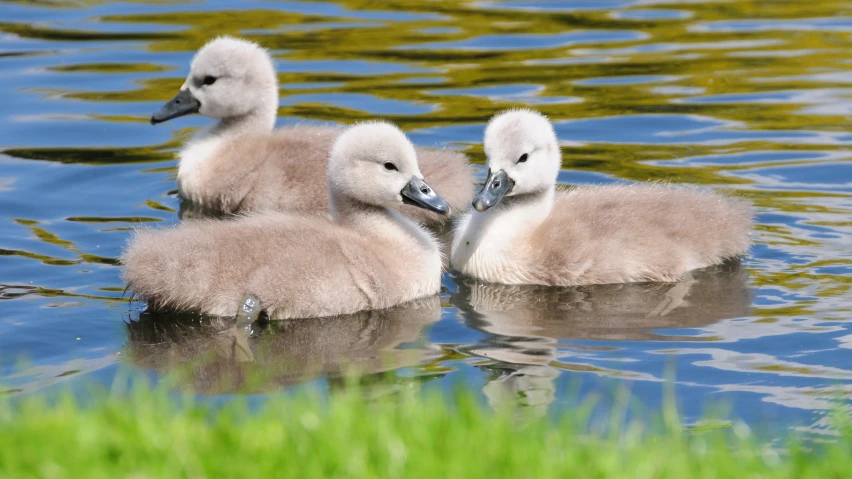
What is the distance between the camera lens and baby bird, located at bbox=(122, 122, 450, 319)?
279 inches

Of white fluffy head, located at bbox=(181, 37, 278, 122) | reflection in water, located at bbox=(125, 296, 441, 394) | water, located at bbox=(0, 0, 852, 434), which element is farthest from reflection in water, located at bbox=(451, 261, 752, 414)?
white fluffy head, located at bbox=(181, 37, 278, 122)

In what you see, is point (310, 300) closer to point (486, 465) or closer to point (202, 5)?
point (486, 465)

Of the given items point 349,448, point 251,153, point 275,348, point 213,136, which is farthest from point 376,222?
point 349,448

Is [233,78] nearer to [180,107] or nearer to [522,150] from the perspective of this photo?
[180,107]

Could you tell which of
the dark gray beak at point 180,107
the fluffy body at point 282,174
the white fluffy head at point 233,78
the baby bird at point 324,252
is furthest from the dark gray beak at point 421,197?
the dark gray beak at point 180,107

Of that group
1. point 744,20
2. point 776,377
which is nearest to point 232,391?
point 776,377

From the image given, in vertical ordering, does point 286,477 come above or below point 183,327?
above

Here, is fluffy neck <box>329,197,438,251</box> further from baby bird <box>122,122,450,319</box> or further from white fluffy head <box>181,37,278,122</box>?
white fluffy head <box>181,37,278,122</box>

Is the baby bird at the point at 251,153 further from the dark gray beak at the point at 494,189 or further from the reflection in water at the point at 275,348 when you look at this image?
the reflection in water at the point at 275,348

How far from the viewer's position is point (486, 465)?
14.6ft

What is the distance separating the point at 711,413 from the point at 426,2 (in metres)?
10.9

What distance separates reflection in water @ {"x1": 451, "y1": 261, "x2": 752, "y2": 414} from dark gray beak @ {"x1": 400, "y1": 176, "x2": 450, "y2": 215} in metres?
0.53

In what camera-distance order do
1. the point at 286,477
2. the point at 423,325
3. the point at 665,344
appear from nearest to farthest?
the point at 286,477 → the point at 665,344 → the point at 423,325

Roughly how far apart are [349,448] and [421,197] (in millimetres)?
3368
